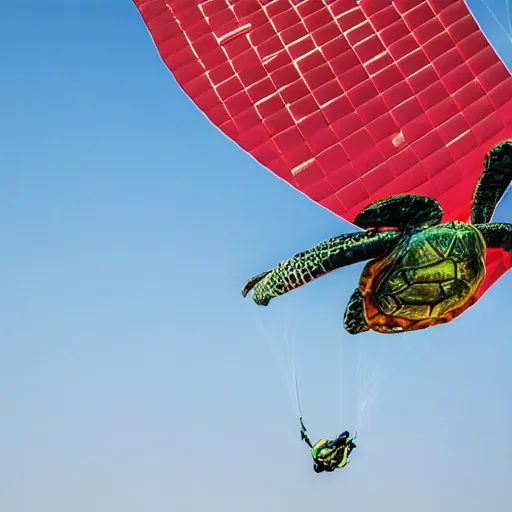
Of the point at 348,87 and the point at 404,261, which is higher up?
the point at 404,261

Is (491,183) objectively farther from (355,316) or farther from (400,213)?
(355,316)

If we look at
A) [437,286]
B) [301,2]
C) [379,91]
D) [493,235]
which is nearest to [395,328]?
[437,286]

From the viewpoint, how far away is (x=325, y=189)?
8.63 m

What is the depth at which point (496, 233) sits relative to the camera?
7.05 metres

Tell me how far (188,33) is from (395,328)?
3770 mm

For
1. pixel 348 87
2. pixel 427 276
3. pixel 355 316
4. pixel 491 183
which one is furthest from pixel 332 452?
pixel 348 87

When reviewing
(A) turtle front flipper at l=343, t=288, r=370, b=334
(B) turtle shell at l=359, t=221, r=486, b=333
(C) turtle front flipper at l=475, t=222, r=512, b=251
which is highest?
(B) turtle shell at l=359, t=221, r=486, b=333

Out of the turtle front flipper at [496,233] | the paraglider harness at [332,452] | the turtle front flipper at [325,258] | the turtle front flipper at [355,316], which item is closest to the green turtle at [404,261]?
the turtle front flipper at [325,258]

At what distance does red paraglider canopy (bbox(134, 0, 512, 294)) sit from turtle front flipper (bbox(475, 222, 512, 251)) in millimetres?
1530

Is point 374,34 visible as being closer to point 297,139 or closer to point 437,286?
point 297,139

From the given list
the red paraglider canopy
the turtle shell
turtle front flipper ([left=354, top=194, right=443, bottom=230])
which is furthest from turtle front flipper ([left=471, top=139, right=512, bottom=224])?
the red paraglider canopy

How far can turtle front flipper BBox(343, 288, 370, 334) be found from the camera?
7320 mm

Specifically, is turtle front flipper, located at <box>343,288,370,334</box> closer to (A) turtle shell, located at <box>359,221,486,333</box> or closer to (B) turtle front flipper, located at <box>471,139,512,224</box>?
(A) turtle shell, located at <box>359,221,486,333</box>

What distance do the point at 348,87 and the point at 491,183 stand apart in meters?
2.15
